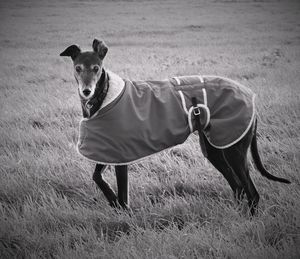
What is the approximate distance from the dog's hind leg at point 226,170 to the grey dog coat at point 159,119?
12cm

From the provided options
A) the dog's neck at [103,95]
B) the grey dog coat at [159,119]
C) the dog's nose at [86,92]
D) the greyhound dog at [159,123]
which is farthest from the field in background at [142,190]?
the dog's nose at [86,92]

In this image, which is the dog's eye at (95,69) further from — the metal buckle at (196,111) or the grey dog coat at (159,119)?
the metal buckle at (196,111)

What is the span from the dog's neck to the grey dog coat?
53 mm

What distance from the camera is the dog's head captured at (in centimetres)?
263

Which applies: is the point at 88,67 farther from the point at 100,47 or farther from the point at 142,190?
the point at 142,190

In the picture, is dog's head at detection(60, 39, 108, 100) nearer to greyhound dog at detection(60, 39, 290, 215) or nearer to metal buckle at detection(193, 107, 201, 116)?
greyhound dog at detection(60, 39, 290, 215)

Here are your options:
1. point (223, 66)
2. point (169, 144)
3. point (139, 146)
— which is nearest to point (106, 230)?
point (139, 146)

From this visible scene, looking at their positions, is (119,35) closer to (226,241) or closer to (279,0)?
(226,241)

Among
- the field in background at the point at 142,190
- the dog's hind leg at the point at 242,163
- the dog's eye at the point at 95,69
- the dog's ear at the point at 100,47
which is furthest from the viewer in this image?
the dog's ear at the point at 100,47

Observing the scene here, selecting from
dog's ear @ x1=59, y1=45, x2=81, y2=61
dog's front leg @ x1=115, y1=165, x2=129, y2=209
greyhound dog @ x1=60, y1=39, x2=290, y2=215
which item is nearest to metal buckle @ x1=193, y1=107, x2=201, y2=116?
greyhound dog @ x1=60, y1=39, x2=290, y2=215

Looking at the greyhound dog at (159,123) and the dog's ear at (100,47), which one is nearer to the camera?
the greyhound dog at (159,123)

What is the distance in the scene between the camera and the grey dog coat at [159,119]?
2.62m

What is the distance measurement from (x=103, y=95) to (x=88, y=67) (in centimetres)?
35

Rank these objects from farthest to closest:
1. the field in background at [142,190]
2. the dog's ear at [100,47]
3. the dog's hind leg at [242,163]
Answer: the dog's ear at [100,47] → the dog's hind leg at [242,163] → the field in background at [142,190]
